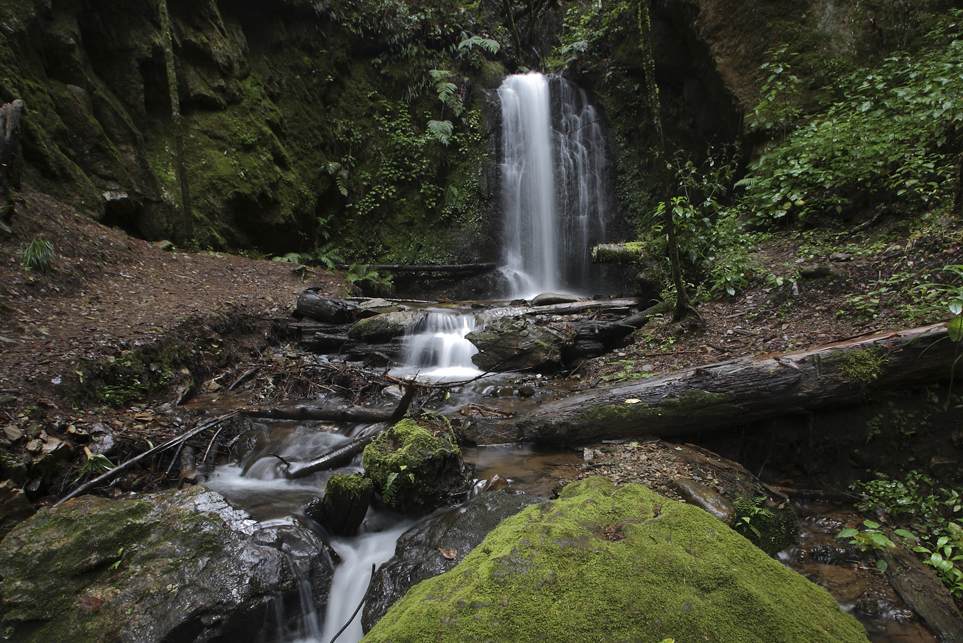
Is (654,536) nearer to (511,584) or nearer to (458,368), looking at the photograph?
(511,584)

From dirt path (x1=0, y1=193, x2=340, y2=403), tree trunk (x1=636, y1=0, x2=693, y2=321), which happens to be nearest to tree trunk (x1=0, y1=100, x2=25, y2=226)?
dirt path (x1=0, y1=193, x2=340, y2=403)

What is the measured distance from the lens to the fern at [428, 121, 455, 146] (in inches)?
583

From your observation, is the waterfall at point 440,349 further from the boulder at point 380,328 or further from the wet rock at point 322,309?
the wet rock at point 322,309

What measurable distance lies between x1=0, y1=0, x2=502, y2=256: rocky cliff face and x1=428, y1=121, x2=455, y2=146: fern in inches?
17.5

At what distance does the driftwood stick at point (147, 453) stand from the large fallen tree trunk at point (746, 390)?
2.81 metres

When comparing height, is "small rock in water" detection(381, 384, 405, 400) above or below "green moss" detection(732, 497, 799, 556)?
above

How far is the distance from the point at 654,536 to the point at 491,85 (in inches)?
694

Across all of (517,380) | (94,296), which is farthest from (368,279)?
(517,380)

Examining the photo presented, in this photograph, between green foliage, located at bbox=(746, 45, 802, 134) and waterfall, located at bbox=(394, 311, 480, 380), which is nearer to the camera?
waterfall, located at bbox=(394, 311, 480, 380)

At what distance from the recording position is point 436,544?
2.99 metres

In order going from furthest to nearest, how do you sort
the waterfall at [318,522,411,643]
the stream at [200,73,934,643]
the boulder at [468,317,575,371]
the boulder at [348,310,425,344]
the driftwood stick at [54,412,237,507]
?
the boulder at [348,310,425,344] → the boulder at [468,317,575,371] → the driftwood stick at [54,412,237,507] → the stream at [200,73,934,643] → the waterfall at [318,522,411,643]

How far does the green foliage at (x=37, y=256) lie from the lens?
586 cm

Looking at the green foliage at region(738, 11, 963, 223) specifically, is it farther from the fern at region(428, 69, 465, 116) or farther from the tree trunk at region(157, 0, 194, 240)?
the tree trunk at region(157, 0, 194, 240)

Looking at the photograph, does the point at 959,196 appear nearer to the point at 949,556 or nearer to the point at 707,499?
the point at 949,556
